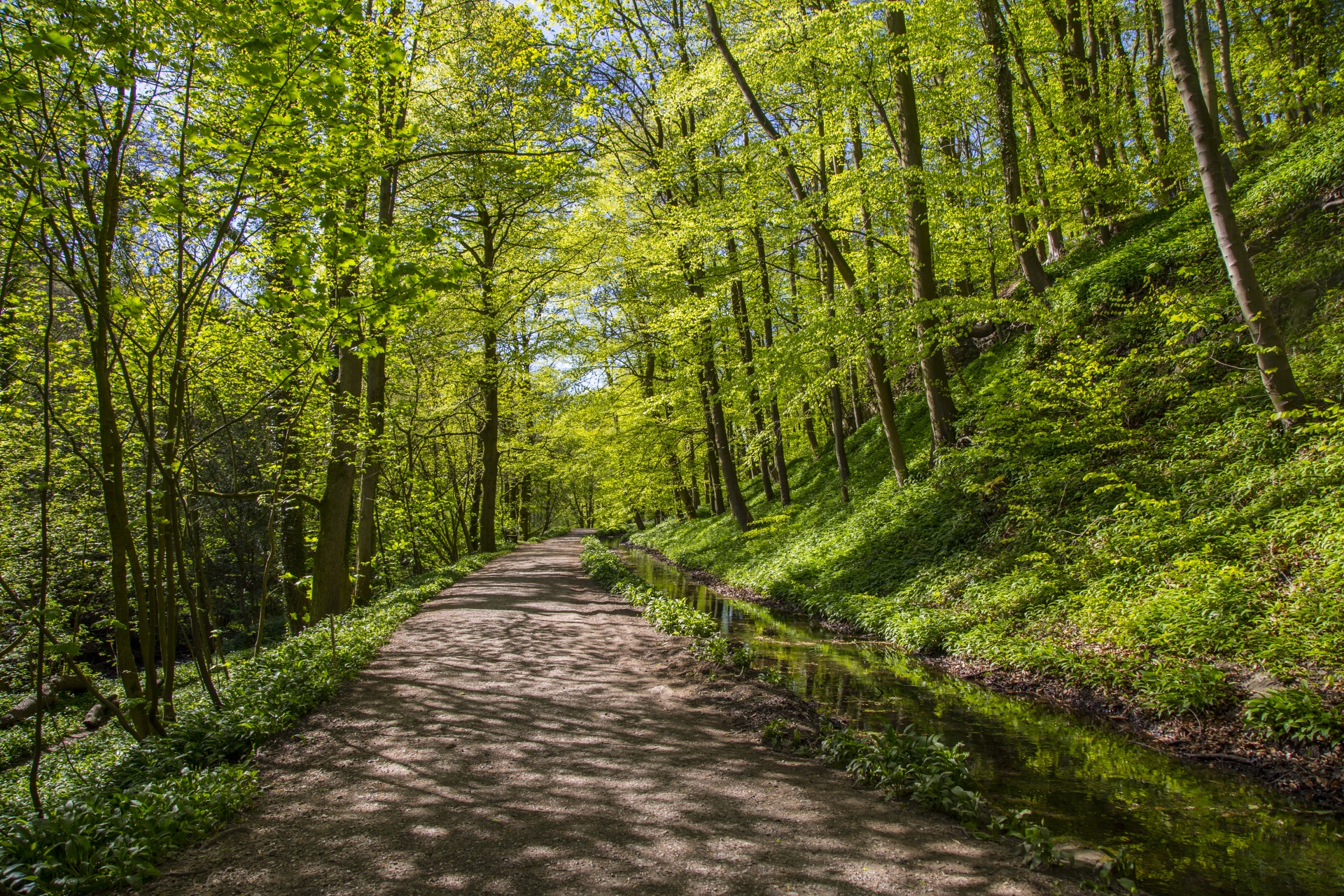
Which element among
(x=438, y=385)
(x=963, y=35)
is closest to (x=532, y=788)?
(x=963, y=35)

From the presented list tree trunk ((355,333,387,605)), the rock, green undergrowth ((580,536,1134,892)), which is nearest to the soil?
the rock

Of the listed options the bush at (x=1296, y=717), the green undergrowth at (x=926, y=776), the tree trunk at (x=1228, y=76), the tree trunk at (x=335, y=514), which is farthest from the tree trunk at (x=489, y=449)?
the tree trunk at (x=1228, y=76)

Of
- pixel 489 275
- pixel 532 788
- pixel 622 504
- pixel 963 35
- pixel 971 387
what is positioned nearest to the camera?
pixel 532 788

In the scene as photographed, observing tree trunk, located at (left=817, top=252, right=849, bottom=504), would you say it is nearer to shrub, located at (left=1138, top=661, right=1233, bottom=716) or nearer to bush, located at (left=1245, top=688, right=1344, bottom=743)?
shrub, located at (left=1138, top=661, right=1233, bottom=716)

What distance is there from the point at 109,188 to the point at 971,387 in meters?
14.5

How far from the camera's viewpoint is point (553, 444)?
104 ft

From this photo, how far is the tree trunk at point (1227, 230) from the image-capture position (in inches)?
271

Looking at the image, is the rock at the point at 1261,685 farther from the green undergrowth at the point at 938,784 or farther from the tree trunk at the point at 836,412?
the tree trunk at the point at 836,412

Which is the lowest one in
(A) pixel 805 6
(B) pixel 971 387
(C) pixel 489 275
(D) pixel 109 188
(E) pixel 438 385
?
(B) pixel 971 387

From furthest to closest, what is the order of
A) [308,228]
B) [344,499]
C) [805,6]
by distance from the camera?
[805,6] → [344,499] → [308,228]

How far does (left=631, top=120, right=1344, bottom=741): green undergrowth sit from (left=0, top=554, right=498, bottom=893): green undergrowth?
7.44m

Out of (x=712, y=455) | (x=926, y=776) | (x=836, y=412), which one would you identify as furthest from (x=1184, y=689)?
(x=712, y=455)

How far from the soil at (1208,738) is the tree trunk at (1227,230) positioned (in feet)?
12.0

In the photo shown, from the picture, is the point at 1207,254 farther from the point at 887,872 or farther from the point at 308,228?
the point at 308,228
